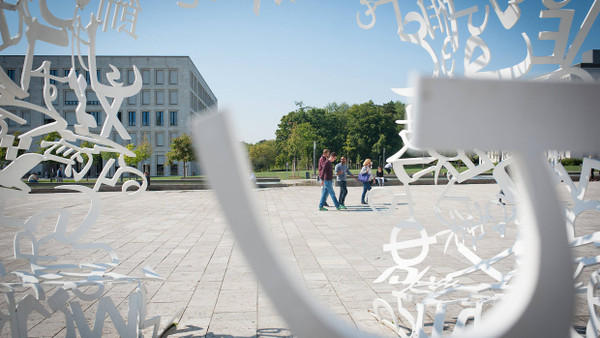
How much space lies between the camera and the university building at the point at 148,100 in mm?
39750

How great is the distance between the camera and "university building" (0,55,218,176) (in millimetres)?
39750

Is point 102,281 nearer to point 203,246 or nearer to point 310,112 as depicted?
point 203,246

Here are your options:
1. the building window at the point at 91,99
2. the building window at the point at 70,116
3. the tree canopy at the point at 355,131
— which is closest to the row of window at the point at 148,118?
the building window at the point at 91,99

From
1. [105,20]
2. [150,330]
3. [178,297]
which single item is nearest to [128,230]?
[178,297]

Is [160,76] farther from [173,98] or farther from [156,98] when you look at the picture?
[156,98]

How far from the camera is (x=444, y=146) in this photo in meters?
0.66

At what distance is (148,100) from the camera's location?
158 feet

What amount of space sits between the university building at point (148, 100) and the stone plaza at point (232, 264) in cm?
3214

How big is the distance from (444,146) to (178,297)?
3954 millimetres

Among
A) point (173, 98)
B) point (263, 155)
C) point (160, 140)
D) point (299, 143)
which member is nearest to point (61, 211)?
point (299, 143)

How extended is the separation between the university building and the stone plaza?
105 ft

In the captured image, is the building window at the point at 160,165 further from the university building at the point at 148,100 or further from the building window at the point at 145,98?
the building window at the point at 145,98

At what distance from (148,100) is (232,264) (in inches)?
1903

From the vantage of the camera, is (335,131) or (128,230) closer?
(128,230)
